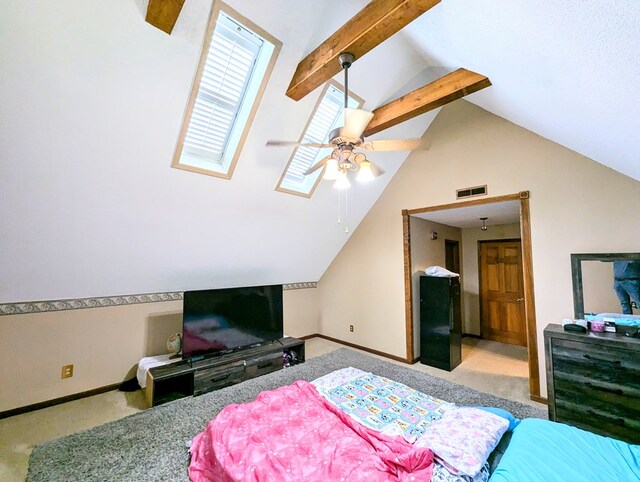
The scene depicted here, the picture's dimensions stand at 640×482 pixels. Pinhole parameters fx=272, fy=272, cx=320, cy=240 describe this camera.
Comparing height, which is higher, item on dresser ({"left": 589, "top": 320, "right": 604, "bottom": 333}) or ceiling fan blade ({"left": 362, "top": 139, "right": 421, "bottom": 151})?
ceiling fan blade ({"left": 362, "top": 139, "right": 421, "bottom": 151})

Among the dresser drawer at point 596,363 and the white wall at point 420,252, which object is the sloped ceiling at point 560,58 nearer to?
the dresser drawer at point 596,363

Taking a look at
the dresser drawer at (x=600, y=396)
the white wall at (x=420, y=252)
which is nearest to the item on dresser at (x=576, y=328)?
the dresser drawer at (x=600, y=396)

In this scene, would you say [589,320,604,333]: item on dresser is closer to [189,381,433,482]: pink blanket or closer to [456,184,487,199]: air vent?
[456,184,487,199]: air vent

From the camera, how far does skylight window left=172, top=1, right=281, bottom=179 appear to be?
7.00 feet

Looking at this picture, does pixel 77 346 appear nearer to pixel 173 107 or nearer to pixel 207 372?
pixel 207 372

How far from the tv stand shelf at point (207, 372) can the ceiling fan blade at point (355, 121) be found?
9.67 feet

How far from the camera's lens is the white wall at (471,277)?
546 cm

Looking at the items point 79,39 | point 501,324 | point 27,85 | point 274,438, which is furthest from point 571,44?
point 501,324

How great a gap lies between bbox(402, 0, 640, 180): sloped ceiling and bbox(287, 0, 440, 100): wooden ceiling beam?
7.9 inches

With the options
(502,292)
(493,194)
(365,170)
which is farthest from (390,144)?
(502,292)

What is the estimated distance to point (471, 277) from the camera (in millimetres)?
5605

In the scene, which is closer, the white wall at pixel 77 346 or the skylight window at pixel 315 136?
the white wall at pixel 77 346

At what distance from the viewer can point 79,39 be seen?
1.70 metres

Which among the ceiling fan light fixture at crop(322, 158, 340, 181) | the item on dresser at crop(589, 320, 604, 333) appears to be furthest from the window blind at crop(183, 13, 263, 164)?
the item on dresser at crop(589, 320, 604, 333)
